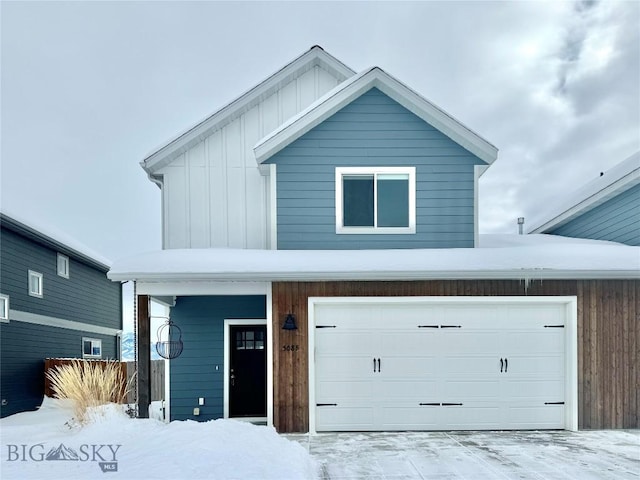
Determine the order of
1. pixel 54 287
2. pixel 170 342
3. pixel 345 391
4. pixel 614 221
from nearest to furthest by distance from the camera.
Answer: pixel 345 391, pixel 170 342, pixel 614 221, pixel 54 287

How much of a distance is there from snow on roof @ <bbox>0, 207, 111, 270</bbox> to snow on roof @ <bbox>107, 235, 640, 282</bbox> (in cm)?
532

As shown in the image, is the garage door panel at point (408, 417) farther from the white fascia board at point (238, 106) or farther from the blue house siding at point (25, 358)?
the blue house siding at point (25, 358)

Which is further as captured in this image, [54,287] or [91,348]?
[91,348]

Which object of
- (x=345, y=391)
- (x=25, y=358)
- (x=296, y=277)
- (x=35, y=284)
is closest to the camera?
(x=296, y=277)

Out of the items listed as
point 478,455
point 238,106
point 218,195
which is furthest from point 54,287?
point 478,455

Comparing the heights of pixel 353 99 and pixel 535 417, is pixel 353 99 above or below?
above

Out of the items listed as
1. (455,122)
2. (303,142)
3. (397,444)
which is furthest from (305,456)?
(455,122)

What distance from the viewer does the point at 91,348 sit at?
14867 millimetres

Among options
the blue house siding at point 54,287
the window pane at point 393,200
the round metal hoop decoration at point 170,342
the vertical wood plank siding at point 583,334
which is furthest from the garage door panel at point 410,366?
the blue house siding at point 54,287

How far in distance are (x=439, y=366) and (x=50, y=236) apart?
10.2 metres

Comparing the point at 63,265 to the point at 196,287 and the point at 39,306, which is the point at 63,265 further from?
the point at 196,287

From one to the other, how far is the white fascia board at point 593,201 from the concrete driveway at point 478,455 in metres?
4.88

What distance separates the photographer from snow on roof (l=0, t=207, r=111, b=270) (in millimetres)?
10455

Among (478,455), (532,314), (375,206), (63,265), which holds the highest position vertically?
(375,206)
